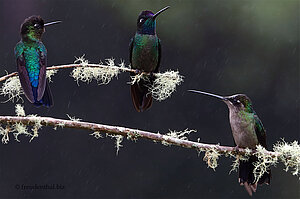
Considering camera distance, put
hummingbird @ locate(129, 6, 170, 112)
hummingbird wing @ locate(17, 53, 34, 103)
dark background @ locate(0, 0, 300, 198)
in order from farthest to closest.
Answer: dark background @ locate(0, 0, 300, 198) → hummingbird @ locate(129, 6, 170, 112) → hummingbird wing @ locate(17, 53, 34, 103)

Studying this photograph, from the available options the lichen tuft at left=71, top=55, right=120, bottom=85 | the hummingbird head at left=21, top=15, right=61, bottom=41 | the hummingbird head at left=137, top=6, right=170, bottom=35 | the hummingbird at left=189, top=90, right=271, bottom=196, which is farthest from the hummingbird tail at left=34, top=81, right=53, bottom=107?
the hummingbird head at left=137, top=6, right=170, bottom=35

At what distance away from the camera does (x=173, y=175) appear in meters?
13.5

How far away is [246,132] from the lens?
11.6 feet

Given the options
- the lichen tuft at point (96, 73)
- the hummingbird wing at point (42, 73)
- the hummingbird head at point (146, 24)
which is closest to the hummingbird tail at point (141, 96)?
the hummingbird head at point (146, 24)

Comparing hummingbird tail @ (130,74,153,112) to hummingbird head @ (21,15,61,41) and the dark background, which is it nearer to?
hummingbird head @ (21,15,61,41)

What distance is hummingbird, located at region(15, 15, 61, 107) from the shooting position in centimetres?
312

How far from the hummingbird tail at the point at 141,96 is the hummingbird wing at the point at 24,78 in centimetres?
114

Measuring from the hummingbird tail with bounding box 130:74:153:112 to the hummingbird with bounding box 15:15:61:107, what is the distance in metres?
1.05

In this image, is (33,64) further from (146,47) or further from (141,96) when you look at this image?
(146,47)

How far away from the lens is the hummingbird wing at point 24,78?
311 centimetres

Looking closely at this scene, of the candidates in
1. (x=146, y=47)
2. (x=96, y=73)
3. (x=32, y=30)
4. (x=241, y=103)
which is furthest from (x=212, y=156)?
(x=146, y=47)

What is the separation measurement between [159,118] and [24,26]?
9.63 meters

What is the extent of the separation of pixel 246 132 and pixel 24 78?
1.40m

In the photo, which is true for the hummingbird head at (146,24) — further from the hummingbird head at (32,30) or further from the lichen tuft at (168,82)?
the hummingbird head at (32,30)
